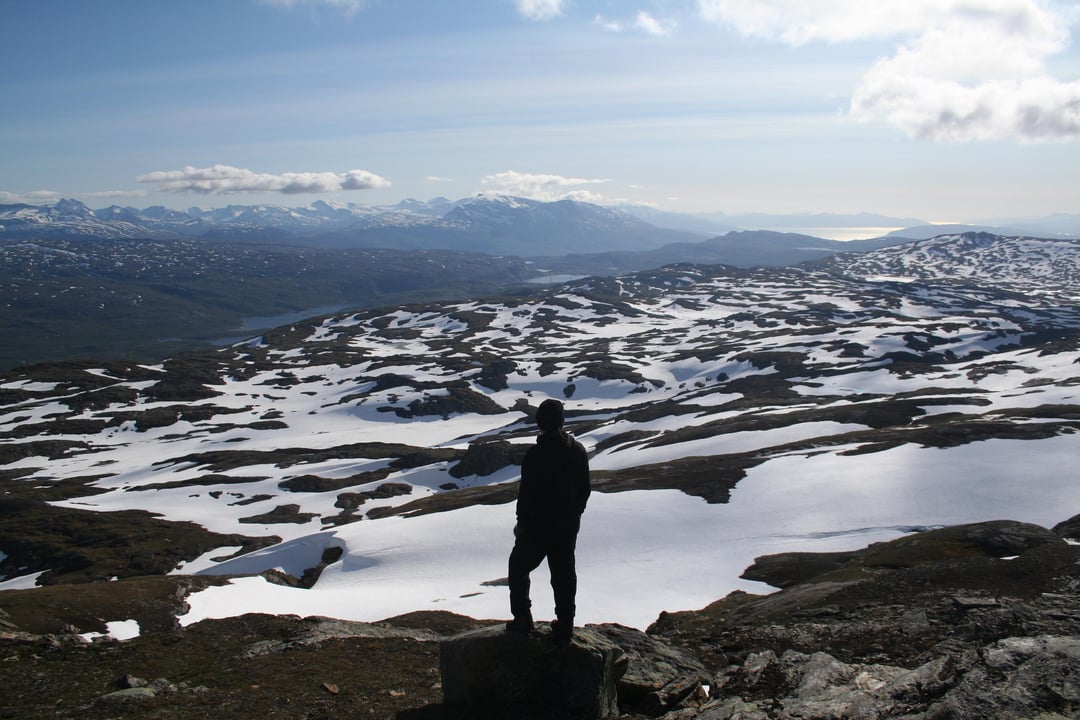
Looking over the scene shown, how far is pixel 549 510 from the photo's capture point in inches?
467

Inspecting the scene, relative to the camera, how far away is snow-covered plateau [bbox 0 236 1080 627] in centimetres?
3662

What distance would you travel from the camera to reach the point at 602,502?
152 ft

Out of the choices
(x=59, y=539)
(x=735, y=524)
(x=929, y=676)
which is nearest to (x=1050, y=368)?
(x=735, y=524)

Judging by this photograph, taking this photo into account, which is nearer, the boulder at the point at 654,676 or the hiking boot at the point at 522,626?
the hiking boot at the point at 522,626

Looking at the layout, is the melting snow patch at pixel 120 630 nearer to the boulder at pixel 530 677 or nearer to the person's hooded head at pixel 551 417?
the boulder at pixel 530 677

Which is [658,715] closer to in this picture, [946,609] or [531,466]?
[531,466]

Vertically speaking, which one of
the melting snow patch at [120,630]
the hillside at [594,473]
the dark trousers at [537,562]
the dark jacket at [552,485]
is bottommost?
the hillside at [594,473]

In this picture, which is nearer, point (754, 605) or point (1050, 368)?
point (754, 605)

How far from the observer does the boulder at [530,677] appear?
10938 millimetres

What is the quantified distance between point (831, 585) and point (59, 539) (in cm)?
7349

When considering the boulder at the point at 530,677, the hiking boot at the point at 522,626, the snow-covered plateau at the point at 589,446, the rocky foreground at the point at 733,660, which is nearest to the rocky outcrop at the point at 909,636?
the rocky foreground at the point at 733,660

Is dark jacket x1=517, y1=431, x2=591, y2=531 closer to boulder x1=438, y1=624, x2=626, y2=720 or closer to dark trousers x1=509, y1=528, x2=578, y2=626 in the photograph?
dark trousers x1=509, y1=528, x2=578, y2=626

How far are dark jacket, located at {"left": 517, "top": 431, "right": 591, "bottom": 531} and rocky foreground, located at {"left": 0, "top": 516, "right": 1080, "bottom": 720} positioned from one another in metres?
2.40

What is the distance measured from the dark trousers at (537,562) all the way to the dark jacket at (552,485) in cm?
17
